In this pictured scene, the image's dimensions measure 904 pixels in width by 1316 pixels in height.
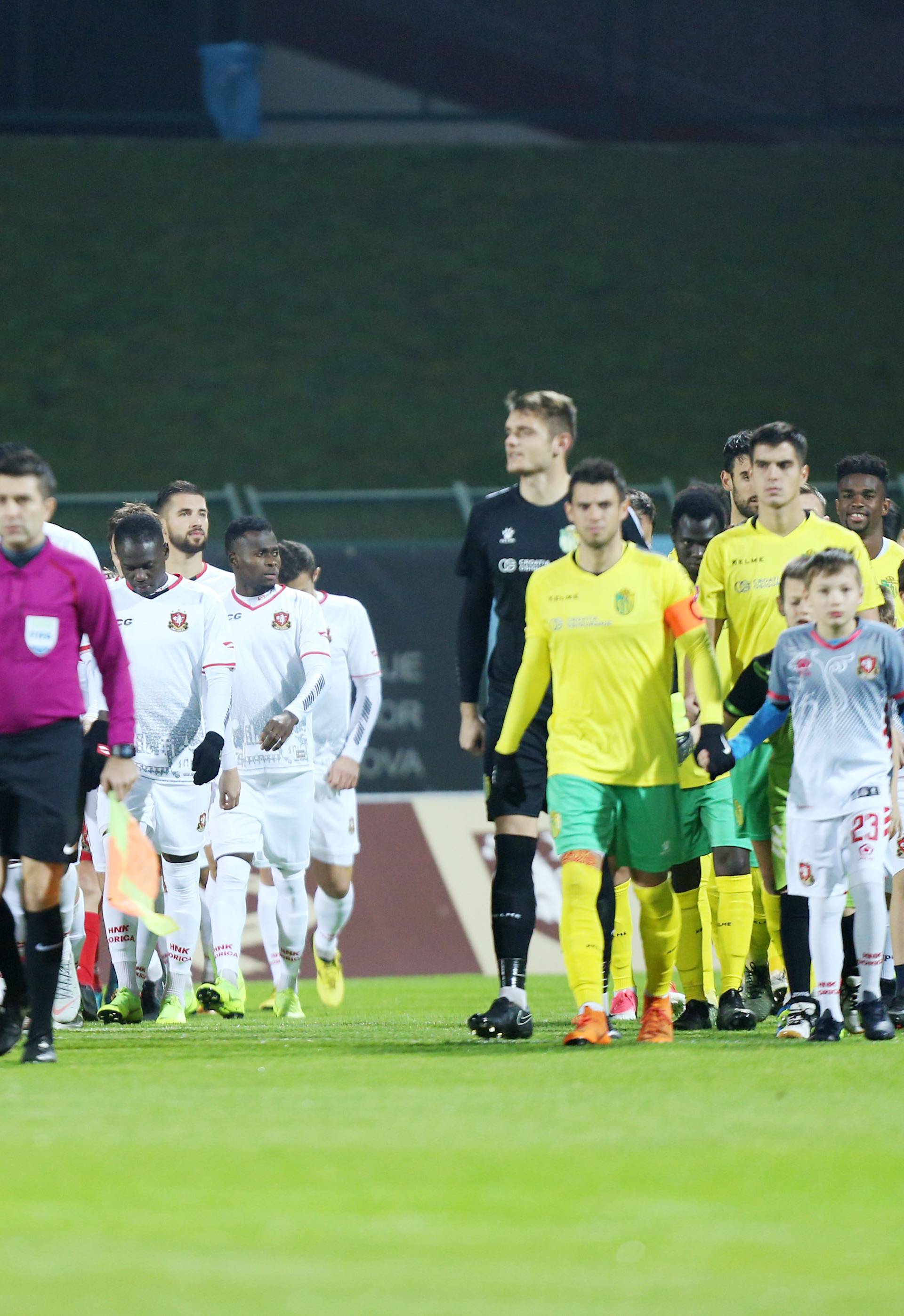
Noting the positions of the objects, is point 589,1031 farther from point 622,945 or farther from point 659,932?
point 622,945

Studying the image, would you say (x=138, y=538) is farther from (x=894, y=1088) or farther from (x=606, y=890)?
(x=894, y=1088)

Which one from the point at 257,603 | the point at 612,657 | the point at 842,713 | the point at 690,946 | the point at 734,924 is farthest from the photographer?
the point at 257,603

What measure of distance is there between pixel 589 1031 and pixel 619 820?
2.58 feet

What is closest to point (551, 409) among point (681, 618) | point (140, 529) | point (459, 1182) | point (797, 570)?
point (681, 618)

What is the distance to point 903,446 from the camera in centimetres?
2870

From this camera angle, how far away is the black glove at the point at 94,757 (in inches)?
327

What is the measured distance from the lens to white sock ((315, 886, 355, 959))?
12.3m

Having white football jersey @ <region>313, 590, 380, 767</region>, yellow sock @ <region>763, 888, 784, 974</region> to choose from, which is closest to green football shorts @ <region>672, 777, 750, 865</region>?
yellow sock @ <region>763, 888, 784, 974</region>

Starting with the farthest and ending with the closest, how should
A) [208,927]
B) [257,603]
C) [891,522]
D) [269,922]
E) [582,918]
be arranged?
1. [269,922]
2. [208,927]
3. [257,603]
4. [891,522]
5. [582,918]

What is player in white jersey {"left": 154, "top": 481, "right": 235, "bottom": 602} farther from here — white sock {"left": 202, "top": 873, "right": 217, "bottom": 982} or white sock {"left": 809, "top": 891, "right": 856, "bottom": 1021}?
white sock {"left": 809, "top": 891, "right": 856, "bottom": 1021}

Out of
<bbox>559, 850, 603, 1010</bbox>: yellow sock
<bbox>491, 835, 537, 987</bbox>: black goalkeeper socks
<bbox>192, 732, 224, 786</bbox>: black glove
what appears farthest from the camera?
<bbox>192, 732, 224, 786</bbox>: black glove

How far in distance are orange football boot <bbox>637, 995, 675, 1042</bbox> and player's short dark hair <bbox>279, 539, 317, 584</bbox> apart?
4.59 metres

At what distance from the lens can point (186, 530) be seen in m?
11.3

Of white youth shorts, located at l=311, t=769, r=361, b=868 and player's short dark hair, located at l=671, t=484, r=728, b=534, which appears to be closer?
player's short dark hair, located at l=671, t=484, r=728, b=534
